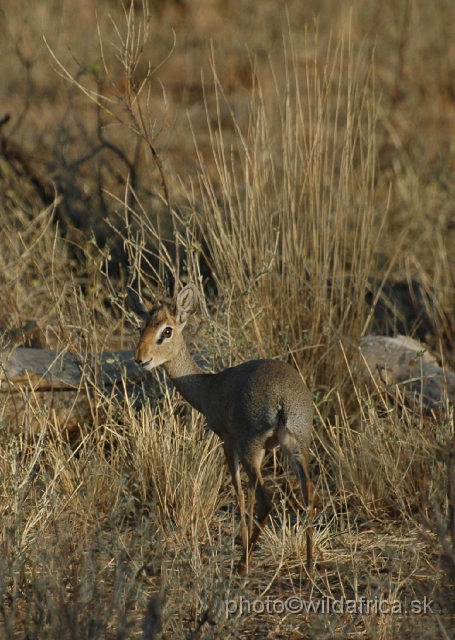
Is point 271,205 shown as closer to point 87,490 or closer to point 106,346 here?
point 106,346

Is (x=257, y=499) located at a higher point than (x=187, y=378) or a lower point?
lower

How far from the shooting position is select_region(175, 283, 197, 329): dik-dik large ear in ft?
13.9

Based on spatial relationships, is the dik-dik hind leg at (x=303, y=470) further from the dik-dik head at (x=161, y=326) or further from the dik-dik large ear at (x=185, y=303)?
the dik-dik large ear at (x=185, y=303)

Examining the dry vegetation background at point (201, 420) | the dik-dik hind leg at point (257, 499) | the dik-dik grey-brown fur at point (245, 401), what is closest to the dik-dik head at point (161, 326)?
the dik-dik grey-brown fur at point (245, 401)

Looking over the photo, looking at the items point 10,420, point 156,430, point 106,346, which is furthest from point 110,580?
point 106,346

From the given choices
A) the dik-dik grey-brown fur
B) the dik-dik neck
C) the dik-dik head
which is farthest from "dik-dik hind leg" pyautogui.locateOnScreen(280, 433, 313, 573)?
the dik-dik head

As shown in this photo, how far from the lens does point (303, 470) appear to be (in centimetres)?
381

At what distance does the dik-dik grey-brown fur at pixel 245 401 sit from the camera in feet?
A: 12.4

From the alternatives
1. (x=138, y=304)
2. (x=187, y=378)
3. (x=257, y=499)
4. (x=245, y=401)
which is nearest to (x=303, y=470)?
(x=257, y=499)

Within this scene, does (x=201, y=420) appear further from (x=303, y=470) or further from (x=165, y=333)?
(x=303, y=470)

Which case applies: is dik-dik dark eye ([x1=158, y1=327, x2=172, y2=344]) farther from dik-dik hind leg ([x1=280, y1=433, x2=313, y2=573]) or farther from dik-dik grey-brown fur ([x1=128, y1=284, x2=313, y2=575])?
dik-dik hind leg ([x1=280, y1=433, x2=313, y2=573])

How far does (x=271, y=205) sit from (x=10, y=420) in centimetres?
210

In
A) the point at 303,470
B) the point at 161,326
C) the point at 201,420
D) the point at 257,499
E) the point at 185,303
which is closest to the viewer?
the point at 303,470

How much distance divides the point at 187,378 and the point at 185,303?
359 millimetres
